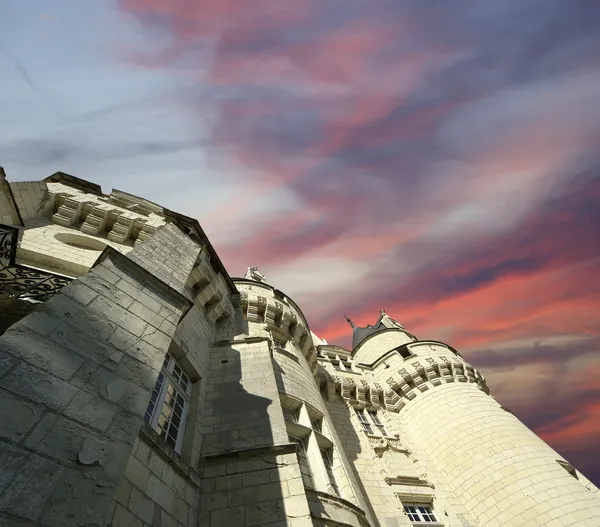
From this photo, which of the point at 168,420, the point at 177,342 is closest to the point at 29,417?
the point at 168,420

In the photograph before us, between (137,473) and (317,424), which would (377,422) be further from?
(137,473)

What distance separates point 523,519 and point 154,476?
39.7ft

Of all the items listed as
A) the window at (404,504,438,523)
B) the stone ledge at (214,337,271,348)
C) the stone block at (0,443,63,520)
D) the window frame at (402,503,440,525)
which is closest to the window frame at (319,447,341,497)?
the stone ledge at (214,337,271,348)

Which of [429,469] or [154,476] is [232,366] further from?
[429,469]

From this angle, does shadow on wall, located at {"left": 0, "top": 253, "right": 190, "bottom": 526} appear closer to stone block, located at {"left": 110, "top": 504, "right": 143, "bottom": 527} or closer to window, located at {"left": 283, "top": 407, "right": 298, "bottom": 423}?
stone block, located at {"left": 110, "top": 504, "right": 143, "bottom": 527}

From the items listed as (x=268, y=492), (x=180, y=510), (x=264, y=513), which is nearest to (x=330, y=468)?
(x=268, y=492)

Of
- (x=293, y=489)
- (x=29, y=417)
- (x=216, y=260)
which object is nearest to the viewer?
(x=29, y=417)

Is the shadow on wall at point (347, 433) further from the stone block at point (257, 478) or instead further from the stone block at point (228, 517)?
the stone block at point (228, 517)

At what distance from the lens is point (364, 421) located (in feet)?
50.8

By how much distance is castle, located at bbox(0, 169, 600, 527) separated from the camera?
2588 mm

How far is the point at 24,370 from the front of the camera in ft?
8.71

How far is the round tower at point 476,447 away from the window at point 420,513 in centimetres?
112

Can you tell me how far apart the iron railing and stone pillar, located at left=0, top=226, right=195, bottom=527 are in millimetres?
1284

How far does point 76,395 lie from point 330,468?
756 cm
